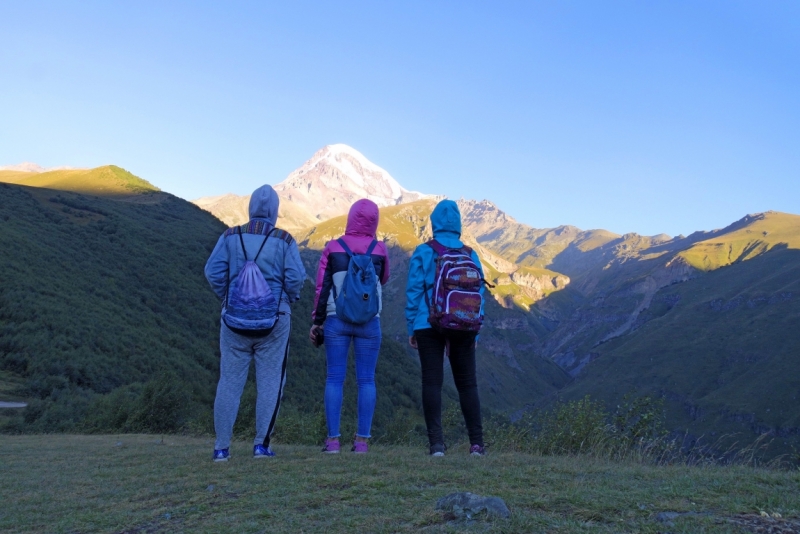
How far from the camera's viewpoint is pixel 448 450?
23.2ft

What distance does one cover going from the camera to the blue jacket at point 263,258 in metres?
5.97

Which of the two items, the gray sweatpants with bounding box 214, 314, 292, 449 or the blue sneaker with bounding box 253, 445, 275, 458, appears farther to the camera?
the blue sneaker with bounding box 253, 445, 275, 458

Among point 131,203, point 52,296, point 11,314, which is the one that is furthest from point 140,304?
point 131,203

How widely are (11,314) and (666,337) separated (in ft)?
605

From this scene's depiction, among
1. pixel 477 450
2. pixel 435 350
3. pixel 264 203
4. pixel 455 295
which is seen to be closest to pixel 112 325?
pixel 264 203

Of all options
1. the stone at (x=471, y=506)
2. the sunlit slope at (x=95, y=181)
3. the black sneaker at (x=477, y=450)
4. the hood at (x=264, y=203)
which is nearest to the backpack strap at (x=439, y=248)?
the hood at (x=264, y=203)

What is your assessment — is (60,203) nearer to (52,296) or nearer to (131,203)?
(131,203)

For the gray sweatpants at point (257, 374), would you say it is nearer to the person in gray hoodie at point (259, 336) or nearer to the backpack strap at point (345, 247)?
the person in gray hoodie at point (259, 336)

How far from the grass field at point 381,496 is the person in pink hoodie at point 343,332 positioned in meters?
0.47

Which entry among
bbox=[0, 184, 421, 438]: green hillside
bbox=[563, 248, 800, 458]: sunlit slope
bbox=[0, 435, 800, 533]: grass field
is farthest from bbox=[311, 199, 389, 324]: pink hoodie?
bbox=[563, 248, 800, 458]: sunlit slope

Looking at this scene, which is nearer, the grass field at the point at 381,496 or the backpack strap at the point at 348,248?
the grass field at the point at 381,496

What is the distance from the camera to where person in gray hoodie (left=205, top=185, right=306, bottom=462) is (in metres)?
5.95

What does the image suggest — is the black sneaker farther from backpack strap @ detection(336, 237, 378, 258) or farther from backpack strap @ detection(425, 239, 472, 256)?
backpack strap @ detection(336, 237, 378, 258)

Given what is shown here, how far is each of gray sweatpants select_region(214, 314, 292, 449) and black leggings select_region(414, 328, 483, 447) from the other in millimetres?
1454
